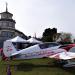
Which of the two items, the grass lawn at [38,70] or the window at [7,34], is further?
the window at [7,34]

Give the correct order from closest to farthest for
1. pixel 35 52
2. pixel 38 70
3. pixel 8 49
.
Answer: pixel 38 70
pixel 35 52
pixel 8 49

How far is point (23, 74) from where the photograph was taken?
11.4 metres

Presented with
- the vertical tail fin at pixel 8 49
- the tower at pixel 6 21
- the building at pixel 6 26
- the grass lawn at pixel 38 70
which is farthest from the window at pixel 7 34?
the grass lawn at pixel 38 70

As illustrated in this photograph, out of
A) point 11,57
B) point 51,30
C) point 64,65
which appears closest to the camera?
point 64,65

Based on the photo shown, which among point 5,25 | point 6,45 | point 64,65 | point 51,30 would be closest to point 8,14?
point 5,25

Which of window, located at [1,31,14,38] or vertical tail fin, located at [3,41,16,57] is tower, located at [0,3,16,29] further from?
vertical tail fin, located at [3,41,16,57]

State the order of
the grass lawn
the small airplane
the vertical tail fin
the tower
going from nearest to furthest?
the grass lawn, the small airplane, the vertical tail fin, the tower

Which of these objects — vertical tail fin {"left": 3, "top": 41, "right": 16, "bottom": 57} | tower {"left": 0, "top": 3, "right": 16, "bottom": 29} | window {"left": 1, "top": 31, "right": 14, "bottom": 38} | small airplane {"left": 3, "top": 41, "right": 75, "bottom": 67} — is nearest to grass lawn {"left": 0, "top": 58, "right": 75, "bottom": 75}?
small airplane {"left": 3, "top": 41, "right": 75, "bottom": 67}

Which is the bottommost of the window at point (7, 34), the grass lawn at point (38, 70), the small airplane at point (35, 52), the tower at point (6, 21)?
the grass lawn at point (38, 70)

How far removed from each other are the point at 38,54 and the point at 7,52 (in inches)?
94.5

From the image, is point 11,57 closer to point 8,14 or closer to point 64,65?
point 64,65

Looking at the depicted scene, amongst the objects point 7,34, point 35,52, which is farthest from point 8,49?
point 7,34

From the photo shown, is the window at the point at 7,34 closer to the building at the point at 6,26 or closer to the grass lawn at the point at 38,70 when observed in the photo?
the building at the point at 6,26

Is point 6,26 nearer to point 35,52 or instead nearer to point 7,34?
point 7,34
